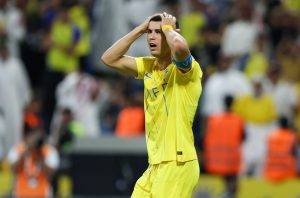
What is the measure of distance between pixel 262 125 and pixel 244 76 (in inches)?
43.1

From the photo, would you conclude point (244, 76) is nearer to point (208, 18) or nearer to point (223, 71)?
point (223, 71)

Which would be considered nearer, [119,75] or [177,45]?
[177,45]

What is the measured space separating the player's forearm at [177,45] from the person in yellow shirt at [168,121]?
0.39ft

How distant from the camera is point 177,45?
28.2 ft

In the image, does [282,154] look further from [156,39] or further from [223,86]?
[156,39]

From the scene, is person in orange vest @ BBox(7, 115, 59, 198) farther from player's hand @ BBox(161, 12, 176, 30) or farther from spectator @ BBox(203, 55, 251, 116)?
player's hand @ BBox(161, 12, 176, 30)

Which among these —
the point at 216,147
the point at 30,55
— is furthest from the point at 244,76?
the point at 30,55

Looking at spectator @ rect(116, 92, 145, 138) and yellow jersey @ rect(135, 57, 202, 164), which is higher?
yellow jersey @ rect(135, 57, 202, 164)

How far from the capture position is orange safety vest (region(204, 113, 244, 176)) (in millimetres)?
16234

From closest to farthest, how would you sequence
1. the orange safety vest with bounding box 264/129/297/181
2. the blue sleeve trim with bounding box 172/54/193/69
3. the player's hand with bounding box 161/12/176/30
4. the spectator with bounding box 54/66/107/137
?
the blue sleeve trim with bounding box 172/54/193/69 → the player's hand with bounding box 161/12/176/30 → the orange safety vest with bounding box 264/129/297/181 → the spectator with bounding box 54/66/107/137

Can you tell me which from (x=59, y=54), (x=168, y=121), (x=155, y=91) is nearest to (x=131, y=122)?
(x=59, y=54)

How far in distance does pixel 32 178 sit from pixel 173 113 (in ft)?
21.6

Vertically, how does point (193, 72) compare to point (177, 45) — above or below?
below

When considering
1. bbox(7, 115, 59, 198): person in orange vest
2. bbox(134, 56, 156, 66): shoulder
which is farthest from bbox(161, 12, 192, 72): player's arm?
bbox(7, 115, 59, 198): person in orange vest
